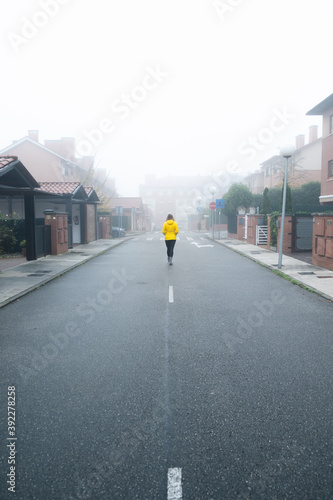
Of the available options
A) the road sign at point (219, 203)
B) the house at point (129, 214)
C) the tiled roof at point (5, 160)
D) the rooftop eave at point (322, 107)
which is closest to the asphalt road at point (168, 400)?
the tiled roof at point (5, 160)

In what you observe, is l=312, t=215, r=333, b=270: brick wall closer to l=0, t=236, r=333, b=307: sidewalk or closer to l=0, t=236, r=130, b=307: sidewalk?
l=0, t=236, r=333, b=307: sidewalk

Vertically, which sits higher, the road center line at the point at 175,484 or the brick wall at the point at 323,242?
the brick wall at the point at 323,242

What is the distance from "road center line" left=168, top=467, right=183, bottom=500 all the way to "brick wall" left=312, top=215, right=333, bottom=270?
10913mm

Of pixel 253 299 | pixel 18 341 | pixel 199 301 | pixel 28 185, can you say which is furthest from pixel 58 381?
pixel 28 185

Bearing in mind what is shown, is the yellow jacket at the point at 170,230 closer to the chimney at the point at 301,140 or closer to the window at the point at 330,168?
the window at the point at 330,168

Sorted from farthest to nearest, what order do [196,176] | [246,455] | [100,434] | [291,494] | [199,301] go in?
1. [196,176]
2. [199,301]
3. [100,434]
4. [246,455]
5. [291,494]

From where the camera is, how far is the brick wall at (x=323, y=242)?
40.3 ft

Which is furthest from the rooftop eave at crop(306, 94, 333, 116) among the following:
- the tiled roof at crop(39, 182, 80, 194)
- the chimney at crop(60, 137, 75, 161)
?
the chimney at crop(60, 137, 75, 161)

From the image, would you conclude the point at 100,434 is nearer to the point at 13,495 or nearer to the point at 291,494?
the point at 13,495

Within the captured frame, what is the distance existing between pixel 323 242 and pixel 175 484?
1170 centimetres

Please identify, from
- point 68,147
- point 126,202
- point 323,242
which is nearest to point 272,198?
point 323,242

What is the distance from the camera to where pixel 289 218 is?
17516 mm

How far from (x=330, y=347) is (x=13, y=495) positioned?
419 cm

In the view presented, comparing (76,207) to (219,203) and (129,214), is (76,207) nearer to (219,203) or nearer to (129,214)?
(219,203)
